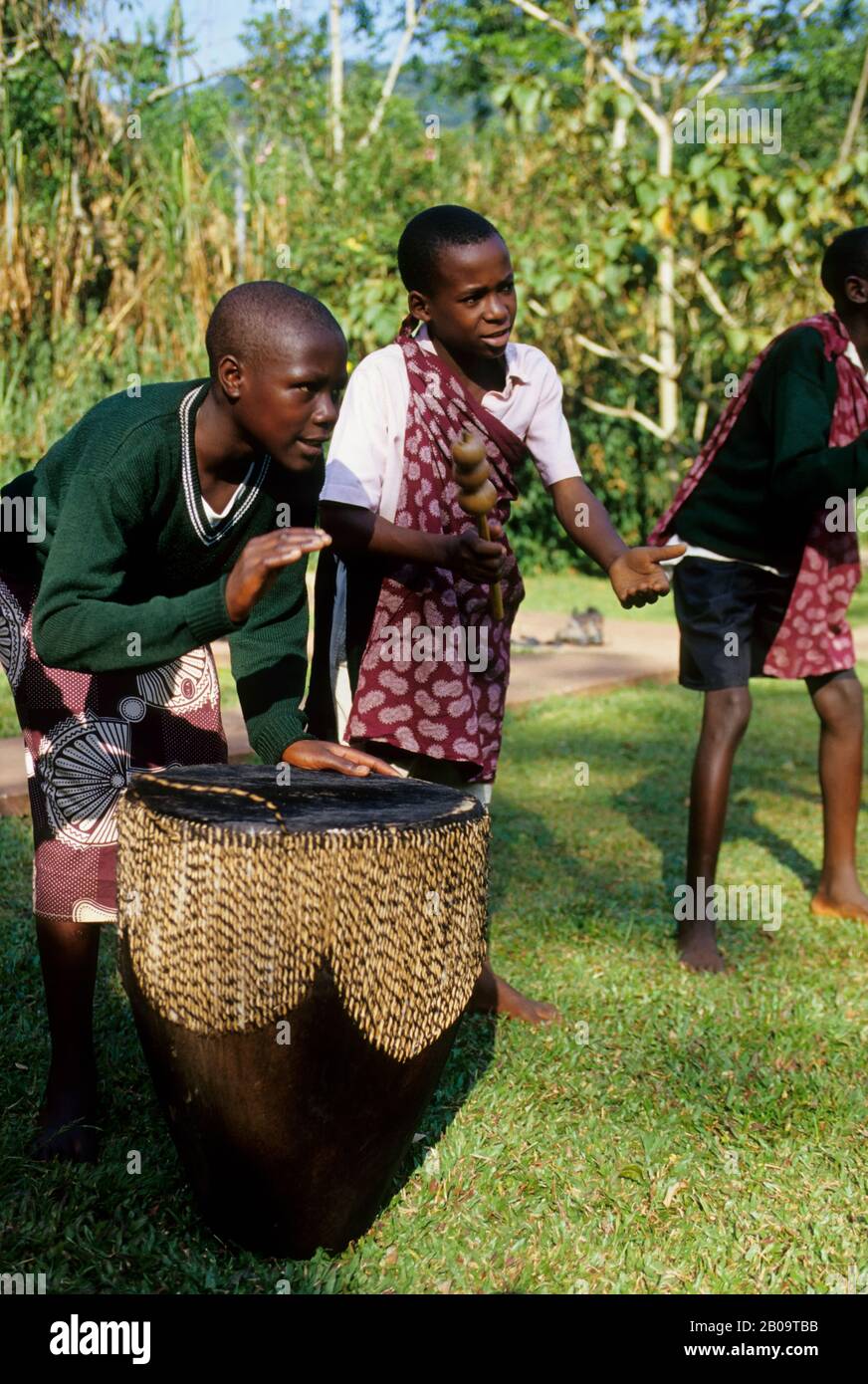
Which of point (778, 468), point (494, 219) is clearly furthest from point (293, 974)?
point (494, 219)

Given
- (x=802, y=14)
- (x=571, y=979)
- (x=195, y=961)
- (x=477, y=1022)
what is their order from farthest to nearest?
(x=802, y=14) < (x=571, y=979) < (x=477, y=1022) < (x=195, y=961)

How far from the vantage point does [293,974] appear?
208cm

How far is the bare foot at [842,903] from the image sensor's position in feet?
13.2

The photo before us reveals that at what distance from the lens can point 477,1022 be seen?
10.4ft

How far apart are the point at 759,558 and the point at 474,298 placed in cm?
128

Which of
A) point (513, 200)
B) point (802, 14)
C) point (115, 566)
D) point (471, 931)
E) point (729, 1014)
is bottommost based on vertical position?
point (729, 1014)

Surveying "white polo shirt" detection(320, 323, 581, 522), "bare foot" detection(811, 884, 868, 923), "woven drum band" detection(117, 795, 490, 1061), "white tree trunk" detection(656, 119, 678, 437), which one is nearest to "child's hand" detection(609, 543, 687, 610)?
"white polo shirt" detection(320, 323, 581, 522)

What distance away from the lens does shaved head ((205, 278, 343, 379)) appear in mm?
2346

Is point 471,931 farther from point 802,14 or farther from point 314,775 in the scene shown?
point 802,14

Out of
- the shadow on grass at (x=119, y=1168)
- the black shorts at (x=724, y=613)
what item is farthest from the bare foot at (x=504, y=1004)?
the black shorts at (x=724, y=613)

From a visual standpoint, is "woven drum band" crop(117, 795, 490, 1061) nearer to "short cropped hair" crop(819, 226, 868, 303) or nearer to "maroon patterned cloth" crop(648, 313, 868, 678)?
"maroon patterned cloth" crop(648, 313, 868, 678)

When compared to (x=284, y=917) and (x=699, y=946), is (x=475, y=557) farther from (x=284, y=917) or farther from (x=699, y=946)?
(x=699, y=946)

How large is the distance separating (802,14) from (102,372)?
569 centimetres

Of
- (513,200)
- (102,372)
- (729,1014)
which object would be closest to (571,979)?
(729,1014)
